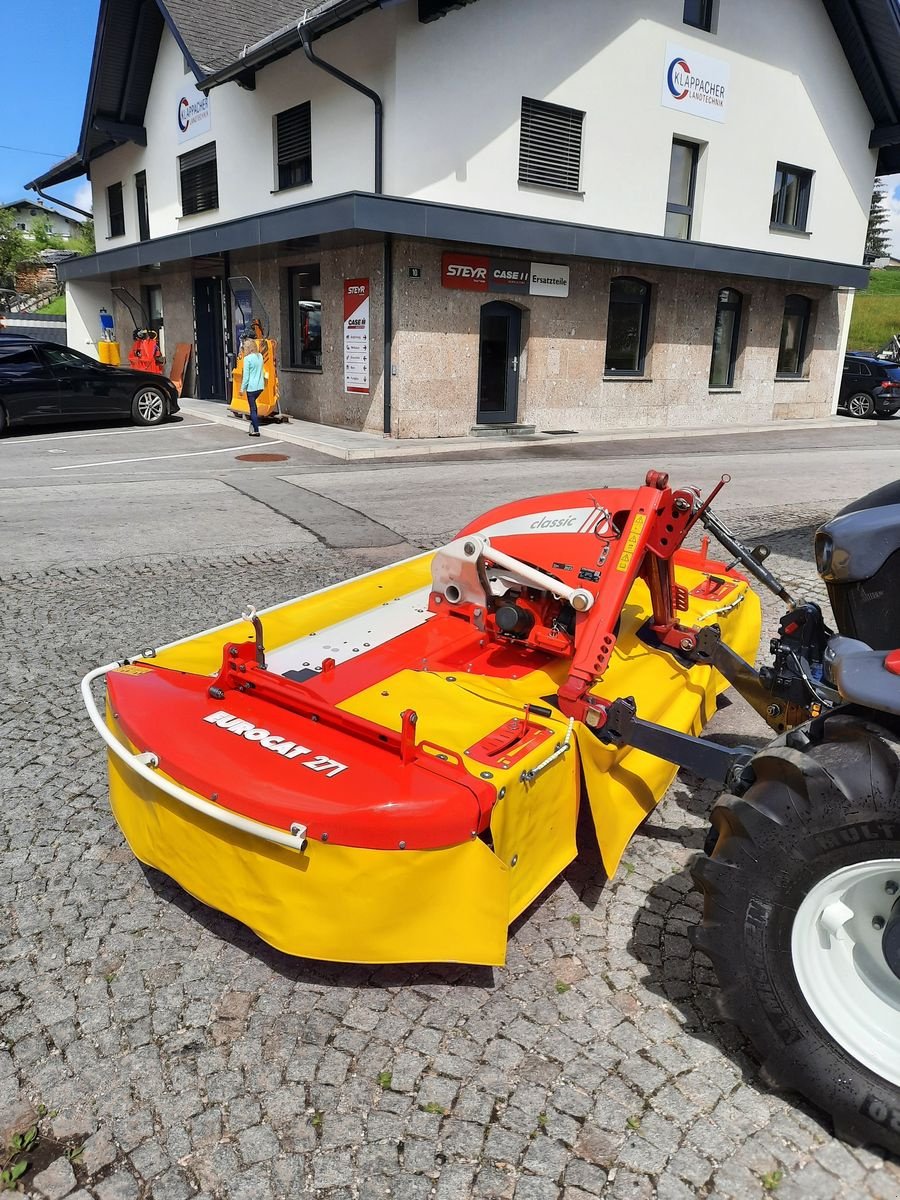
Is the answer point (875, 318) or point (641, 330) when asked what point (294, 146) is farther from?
point (875, 318)

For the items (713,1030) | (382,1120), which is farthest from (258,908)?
(713,1030)

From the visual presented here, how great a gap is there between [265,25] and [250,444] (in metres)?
10.6

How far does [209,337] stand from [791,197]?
46.9 feet

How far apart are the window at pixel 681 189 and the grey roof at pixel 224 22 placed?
7.82m

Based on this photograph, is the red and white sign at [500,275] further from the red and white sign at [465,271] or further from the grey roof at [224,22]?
the grey roof at [224,22]

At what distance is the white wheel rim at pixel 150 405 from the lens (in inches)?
634

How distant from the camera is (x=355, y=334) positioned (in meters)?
15.7

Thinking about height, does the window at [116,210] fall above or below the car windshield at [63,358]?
above

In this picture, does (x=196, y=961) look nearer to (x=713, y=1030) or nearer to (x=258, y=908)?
(x=258, y=908)

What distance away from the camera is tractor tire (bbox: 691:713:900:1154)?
2008 millimetres

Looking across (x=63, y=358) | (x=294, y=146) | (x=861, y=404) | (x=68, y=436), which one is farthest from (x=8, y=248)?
(x=861, y=404)

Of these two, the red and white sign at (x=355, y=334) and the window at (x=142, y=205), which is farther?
the window at (x=142, y=205)

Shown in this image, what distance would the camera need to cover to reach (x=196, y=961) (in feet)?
8.80

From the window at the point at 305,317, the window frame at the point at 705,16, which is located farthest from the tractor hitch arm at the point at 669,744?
the window frame at the point at 705,16
